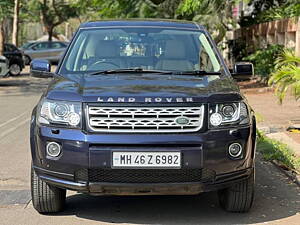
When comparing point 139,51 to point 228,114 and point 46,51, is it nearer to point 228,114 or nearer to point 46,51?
point 228,114

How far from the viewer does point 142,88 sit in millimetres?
5062

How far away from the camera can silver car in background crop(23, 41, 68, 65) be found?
35.3m

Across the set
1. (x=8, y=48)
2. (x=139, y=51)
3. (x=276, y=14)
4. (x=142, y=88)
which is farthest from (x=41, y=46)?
(x=142, y=88)

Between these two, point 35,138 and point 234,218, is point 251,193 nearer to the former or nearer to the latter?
point 234,218

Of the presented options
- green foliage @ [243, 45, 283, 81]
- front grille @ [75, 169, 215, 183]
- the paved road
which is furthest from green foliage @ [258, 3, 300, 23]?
front grille @ [75, 169, 215, 183]

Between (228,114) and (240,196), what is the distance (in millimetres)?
846

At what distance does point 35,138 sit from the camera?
16.5ft

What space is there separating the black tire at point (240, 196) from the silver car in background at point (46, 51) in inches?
1212

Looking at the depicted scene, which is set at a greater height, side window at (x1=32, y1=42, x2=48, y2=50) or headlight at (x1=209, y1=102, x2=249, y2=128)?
headlight at (x1=209, y1=102, x2=249, y2=128)

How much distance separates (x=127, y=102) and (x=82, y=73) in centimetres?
119

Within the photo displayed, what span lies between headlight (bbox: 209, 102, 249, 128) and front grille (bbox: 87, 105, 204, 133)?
17 centimetres

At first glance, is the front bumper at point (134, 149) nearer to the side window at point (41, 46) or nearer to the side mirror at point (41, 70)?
the side mirror at point (41, 70)

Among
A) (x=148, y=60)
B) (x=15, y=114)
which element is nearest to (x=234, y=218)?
(x=148, y=60)

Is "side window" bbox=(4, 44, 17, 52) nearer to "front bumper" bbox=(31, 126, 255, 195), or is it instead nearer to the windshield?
the windshield
